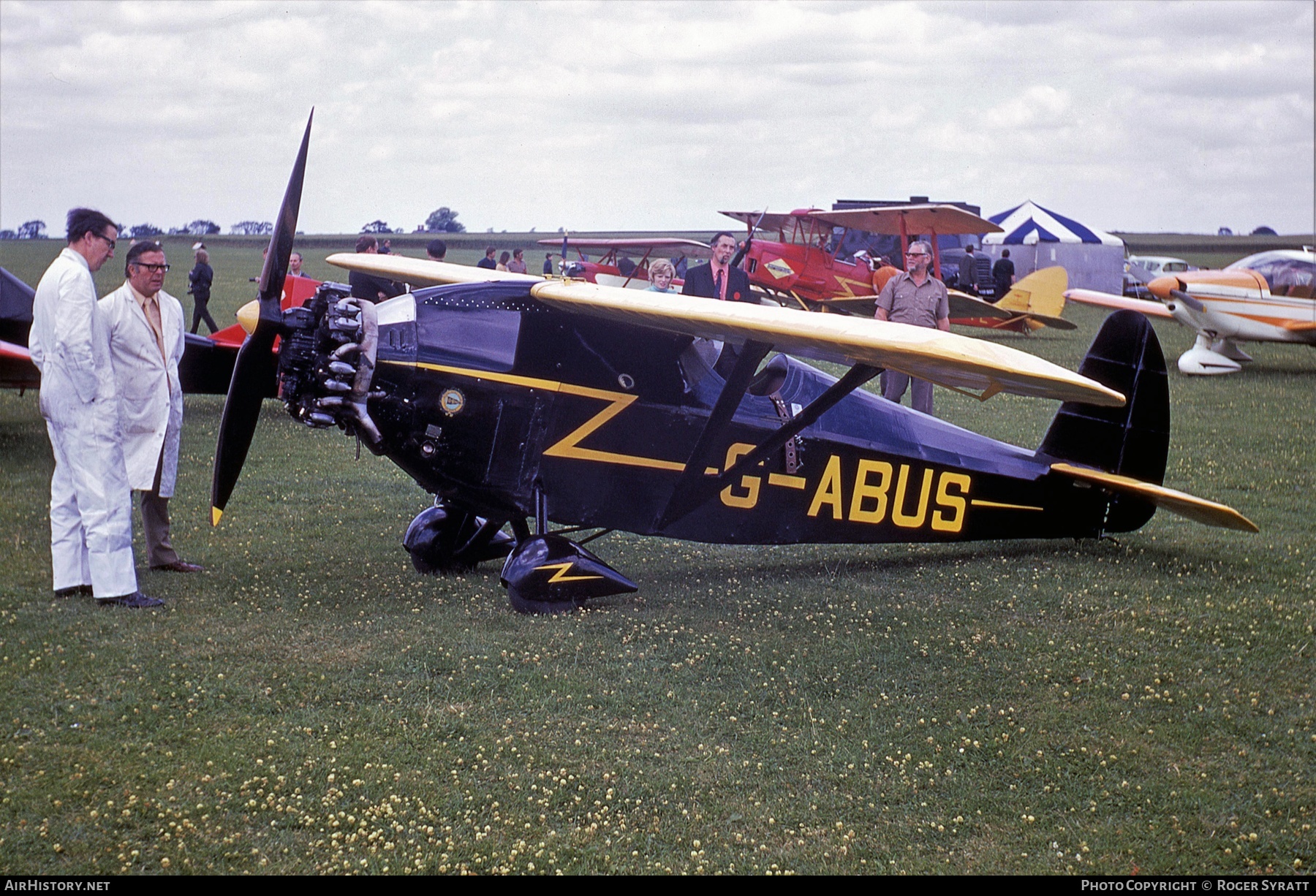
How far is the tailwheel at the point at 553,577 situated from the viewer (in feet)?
21.0

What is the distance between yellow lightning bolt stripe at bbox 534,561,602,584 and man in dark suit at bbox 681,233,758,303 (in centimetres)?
460

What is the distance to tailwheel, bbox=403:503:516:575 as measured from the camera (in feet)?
24.2

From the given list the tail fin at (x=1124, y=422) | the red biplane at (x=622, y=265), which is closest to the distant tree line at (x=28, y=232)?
the tail fin at (x=1124, y=422)

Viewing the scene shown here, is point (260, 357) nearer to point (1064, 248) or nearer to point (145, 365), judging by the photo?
point (145, 365)

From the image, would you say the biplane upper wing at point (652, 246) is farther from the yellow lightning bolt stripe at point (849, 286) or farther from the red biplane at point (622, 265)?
the yellow lightning bolt stripe at point (849, 286)

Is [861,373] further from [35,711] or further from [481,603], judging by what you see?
[35,711]

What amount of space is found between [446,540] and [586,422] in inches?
58.0

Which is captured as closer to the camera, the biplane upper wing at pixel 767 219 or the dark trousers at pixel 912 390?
the dark trousers at pixel 912 390

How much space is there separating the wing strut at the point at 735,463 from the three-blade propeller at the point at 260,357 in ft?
8.41

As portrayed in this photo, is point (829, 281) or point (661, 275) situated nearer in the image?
point (661, 275)

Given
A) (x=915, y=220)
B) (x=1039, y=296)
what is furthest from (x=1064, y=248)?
(x=915, y=220)

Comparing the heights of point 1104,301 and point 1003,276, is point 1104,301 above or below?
below

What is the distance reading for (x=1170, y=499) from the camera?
738cm

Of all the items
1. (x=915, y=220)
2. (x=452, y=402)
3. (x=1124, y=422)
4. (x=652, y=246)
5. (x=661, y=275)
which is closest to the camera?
(x=452, y=402)
